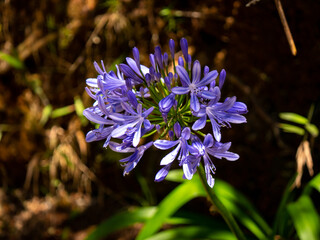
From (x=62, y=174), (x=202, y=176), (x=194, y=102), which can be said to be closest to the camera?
(x=194, y=102)

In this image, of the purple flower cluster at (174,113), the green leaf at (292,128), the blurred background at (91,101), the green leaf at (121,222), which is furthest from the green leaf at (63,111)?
the purple flower cluster at (174,113)

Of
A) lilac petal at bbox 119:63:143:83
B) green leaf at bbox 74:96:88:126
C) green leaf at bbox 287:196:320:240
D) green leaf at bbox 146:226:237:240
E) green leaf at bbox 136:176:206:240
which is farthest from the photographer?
green leaf at bbox 74:96:88:126

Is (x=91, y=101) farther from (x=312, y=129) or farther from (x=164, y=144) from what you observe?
(x=164, y=144)

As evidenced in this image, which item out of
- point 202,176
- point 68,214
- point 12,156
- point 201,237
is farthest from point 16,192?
point 202,176

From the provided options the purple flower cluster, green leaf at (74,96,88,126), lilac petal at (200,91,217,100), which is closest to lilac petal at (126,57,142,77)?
the purple flower cluster

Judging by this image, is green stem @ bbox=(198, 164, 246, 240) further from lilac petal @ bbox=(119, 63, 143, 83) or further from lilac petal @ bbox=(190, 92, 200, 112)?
lilac petal @ bbox=(119, 63, 143, 83)

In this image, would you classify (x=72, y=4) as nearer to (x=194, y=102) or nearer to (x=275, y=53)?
(x=275, y=53)
